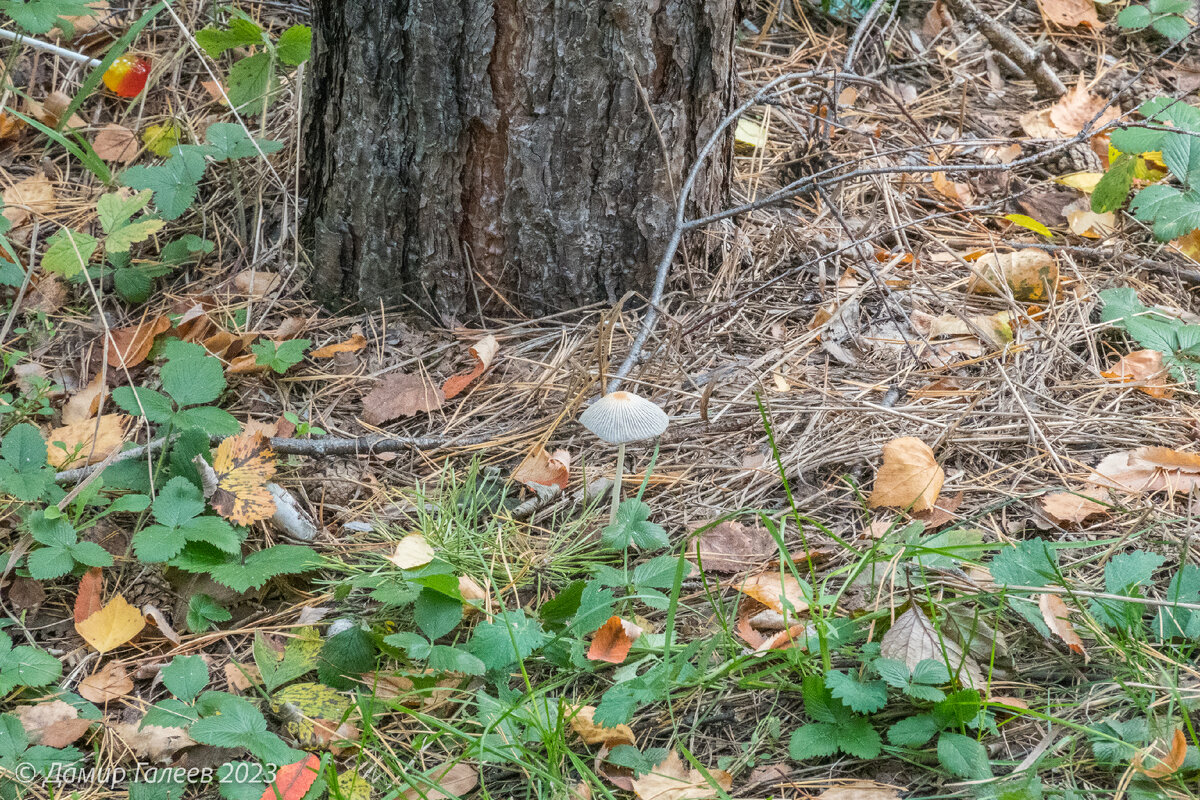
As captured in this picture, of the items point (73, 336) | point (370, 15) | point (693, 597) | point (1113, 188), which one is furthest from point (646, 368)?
point (73, 336)

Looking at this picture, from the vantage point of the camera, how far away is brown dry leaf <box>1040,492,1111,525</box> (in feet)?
5.33

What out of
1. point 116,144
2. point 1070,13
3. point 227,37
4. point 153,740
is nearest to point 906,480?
point 153,740

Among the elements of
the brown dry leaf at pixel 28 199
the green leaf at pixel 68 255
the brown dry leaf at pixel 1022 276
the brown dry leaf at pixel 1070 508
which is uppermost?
the brown dry leaf at pixel 28 199

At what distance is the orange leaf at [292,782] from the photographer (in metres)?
1.31

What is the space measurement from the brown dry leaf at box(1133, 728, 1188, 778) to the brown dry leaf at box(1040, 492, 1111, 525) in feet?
1.59

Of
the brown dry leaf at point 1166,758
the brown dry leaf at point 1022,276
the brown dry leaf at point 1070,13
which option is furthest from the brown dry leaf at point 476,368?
the brown dry leaf at point 1070,13

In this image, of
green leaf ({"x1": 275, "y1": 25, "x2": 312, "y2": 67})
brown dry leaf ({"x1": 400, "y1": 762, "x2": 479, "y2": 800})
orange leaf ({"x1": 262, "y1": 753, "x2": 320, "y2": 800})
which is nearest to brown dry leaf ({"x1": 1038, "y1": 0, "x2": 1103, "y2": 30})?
green leaf ({"x1": 275, "y1": 25, "x2": 312, "y2": 67})

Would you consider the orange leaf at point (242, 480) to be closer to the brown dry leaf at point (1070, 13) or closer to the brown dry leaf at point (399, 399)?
the brown dry leaf at point (399, 399)

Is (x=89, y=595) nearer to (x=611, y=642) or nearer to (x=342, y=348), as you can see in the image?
(x=342, y=348)

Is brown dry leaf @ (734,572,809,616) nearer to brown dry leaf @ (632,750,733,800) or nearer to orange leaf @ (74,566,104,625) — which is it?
brown dry leaf @ (632,750,733,800)

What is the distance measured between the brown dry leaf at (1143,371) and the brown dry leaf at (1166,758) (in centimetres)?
97

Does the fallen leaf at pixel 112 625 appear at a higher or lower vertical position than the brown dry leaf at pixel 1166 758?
lower

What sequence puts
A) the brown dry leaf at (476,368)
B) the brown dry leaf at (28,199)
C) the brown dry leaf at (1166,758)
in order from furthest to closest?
the brown dry leaf at (28,199)
the brown dry leaf at (476,368)
the brown dry leaf at (1166,758)

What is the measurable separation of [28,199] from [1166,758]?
291cm
